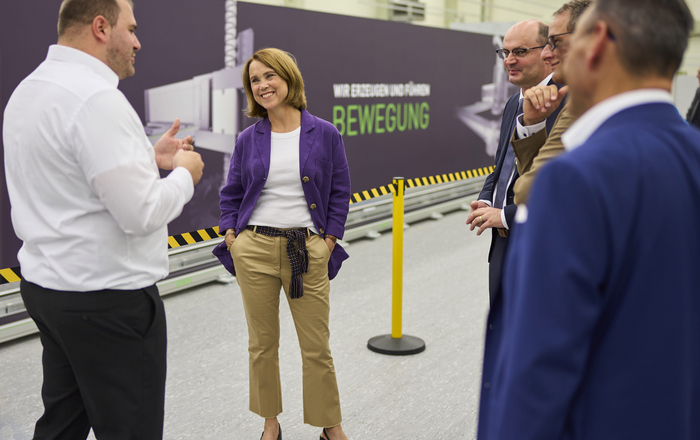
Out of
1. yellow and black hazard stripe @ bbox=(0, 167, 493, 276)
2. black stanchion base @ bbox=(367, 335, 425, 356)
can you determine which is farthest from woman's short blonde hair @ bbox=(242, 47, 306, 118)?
black stanchion base @ bbox=(367, 335, 425, 356)

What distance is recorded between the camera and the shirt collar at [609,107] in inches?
41.6

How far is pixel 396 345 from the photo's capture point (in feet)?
13.6

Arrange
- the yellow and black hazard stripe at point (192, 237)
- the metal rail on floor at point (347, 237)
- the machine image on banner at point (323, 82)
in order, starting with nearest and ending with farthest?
the metal rail on floor at point (347, 237)
the machine image on banner at point (323, 82)
the yellow and black hazard stripe at point (192, 237)

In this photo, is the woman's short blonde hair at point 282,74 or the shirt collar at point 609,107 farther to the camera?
the woman's short blonde hair at point 282,74

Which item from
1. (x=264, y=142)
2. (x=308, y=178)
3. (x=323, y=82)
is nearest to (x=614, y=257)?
(x=308, y=178)

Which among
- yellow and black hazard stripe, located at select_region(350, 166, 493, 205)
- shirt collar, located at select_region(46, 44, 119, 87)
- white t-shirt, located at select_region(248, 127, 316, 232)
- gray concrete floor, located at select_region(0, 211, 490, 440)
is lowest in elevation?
gray concrete floor, located at select_region(0, 211, 490, 440)

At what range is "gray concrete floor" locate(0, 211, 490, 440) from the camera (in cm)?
321

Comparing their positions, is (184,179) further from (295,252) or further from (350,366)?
(350,366)

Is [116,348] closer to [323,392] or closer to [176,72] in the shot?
[323,392]

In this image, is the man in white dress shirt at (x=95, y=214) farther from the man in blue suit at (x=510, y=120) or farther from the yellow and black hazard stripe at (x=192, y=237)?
the yellow and black hazard stripe at (x=192, y=237)

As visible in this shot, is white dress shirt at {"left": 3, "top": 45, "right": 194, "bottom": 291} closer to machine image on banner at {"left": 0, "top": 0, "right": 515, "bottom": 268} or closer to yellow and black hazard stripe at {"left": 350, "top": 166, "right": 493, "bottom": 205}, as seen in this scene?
machine image on banner at {"left": 0, "top": 0, "right": 515, "bottom": 268}

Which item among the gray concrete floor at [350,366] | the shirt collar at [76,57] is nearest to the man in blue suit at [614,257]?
the shirt collar at [76,57]

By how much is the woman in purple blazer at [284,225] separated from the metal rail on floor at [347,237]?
2.09 meters

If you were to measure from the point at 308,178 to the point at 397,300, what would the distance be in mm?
1535
